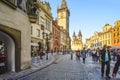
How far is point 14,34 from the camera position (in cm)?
1418

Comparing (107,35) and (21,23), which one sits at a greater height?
(107,35)

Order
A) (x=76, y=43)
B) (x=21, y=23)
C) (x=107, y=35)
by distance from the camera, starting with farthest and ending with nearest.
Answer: (x=76, y=43) < (x=107, y=35) < (x=21, y=23)

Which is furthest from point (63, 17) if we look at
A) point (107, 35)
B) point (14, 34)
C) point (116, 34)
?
point (14, 34)

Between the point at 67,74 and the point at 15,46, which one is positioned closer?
the point at 67,74

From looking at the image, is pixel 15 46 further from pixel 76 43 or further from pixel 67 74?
pixel 76 43

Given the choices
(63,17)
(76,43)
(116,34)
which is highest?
(63,17)

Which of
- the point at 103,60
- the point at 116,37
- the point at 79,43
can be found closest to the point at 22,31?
the point at 103,60

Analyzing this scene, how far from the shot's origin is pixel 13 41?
574 inches

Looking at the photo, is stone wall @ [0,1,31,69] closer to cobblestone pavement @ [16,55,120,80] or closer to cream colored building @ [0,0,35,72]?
cream colored building @ [0,0,35,72]

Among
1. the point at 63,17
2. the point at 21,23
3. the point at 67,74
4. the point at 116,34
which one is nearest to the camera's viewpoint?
the point at 67,74

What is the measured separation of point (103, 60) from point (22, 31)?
235 inches

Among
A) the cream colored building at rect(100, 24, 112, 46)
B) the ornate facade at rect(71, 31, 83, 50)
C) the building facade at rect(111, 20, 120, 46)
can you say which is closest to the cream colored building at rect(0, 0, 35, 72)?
the building facade at rect(111, 20, 120, 46)

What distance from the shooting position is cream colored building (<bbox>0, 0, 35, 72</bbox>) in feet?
42.9

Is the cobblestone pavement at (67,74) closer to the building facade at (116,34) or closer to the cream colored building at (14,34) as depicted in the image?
the cream colored building at (14,34)
